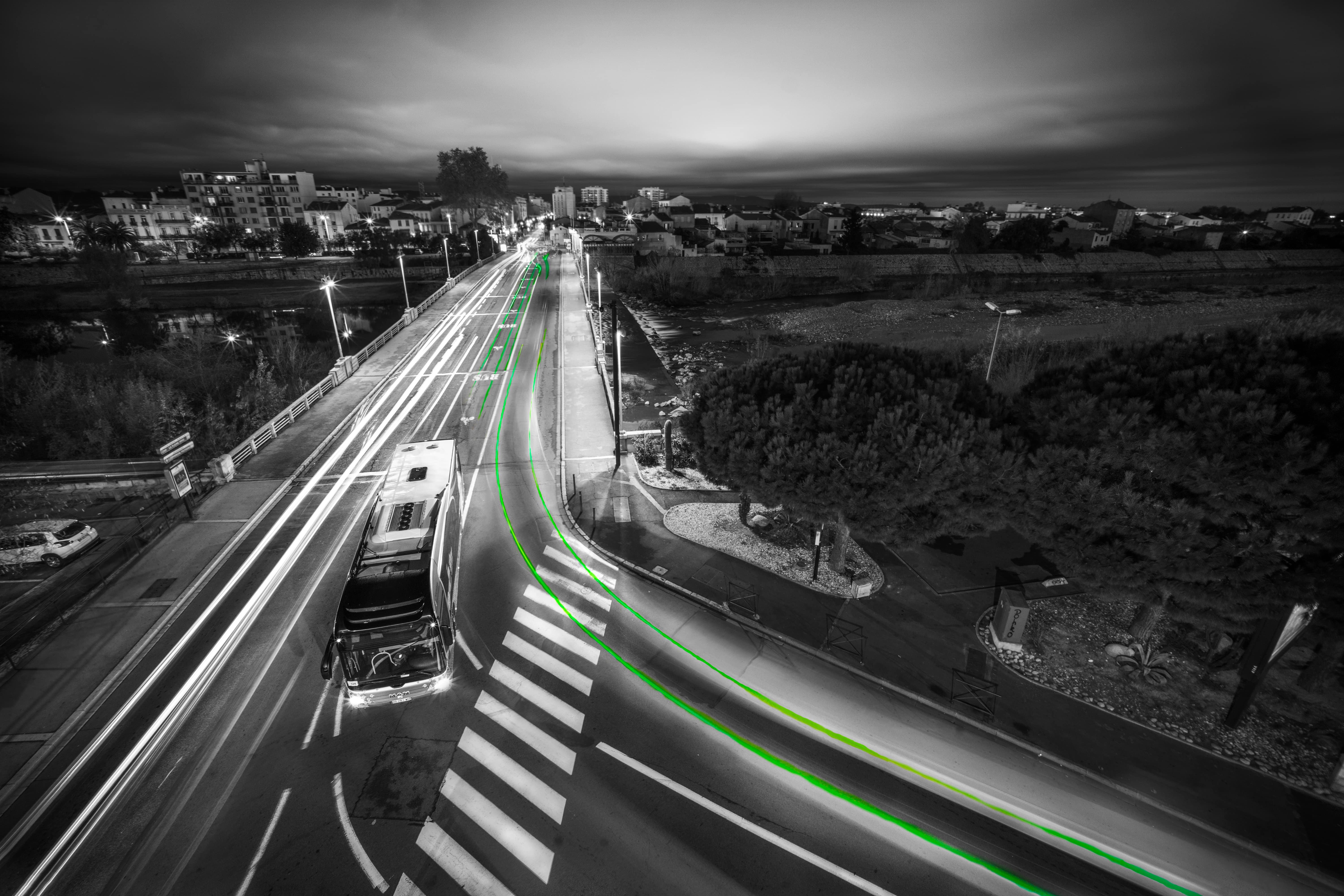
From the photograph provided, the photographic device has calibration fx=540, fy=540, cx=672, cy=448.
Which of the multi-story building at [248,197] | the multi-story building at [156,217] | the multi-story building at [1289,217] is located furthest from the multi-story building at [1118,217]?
the multi-story building at [156,217]

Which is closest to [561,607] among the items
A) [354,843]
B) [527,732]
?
[527,732]

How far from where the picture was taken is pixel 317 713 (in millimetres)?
12039

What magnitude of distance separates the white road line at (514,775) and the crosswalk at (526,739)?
0.01 m

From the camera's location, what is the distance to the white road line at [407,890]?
8.70 meters

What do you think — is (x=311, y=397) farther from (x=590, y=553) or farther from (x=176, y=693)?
(x=590, y=553)

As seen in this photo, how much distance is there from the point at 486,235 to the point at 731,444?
366 feet

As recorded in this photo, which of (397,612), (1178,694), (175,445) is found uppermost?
(175,445)

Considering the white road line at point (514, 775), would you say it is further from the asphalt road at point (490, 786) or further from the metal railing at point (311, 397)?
the metal railing at point (311, 397)

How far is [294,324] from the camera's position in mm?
59875

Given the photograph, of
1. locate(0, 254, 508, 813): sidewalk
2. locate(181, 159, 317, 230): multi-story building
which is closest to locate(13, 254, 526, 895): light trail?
locate(0, 254, 508, 813): sidewalk

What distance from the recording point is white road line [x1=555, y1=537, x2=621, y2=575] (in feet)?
56.5

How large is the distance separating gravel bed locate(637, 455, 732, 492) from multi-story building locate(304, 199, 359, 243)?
124326 millimetres

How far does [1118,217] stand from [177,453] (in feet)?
571

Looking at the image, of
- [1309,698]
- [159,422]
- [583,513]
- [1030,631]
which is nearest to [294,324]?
[159,422]
